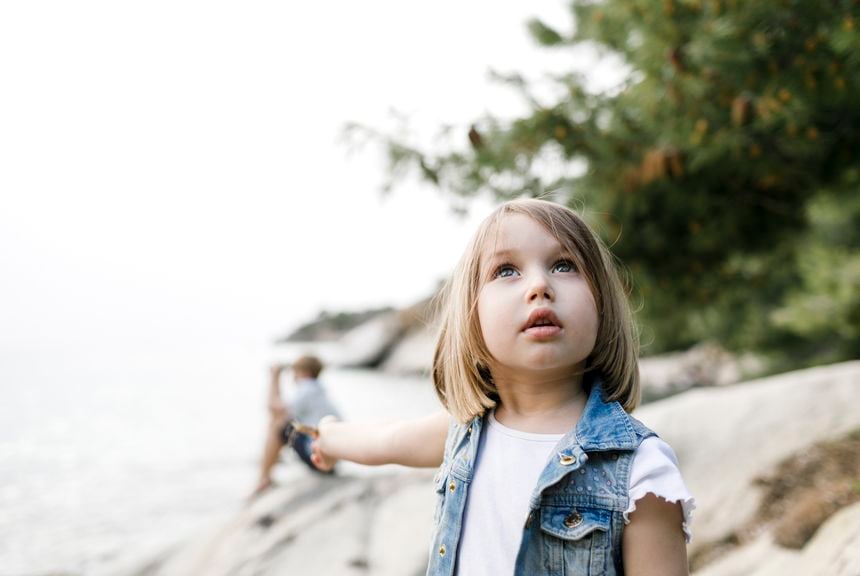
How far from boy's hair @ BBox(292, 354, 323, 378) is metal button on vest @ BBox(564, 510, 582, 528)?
4174mm

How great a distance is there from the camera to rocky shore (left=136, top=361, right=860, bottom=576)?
133 inches

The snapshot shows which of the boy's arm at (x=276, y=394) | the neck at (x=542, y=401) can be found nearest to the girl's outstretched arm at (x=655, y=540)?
the neck at (x=542, y=401)

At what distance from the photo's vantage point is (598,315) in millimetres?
1412

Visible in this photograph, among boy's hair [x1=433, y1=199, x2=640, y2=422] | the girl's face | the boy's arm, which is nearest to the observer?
the girl's face

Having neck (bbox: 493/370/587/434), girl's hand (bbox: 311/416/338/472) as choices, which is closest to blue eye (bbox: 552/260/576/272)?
neck (bbox: 493/370/587/434)

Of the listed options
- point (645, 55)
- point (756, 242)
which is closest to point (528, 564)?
point (645, 55)

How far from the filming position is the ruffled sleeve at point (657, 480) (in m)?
1.15

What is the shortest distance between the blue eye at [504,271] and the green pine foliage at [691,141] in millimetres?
1797

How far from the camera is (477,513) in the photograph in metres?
1.35

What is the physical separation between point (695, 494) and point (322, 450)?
2.57 m

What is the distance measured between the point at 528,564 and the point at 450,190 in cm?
283

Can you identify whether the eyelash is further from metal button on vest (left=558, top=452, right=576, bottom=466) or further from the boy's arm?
the boy's arm

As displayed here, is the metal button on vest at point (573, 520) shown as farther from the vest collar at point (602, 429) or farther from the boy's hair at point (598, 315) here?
the boy's hair at point (598, 315)

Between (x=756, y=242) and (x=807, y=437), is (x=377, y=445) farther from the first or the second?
(x=756, y=242)
